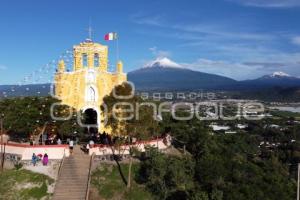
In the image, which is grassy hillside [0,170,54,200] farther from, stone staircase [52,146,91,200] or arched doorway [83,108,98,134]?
arched doorway [83,108,98,134]

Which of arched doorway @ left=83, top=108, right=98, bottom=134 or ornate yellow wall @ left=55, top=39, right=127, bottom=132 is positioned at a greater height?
ornate yellow wall @ left=55, top=39, right=127, bottom=132

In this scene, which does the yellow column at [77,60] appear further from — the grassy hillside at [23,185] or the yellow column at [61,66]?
the grassy hillside at [23,185]

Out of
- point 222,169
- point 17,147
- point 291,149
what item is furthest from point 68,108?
point 291,149

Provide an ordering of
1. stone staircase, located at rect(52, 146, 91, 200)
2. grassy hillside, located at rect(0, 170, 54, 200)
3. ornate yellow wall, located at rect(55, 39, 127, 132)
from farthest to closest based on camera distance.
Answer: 1. ornate yellow wall, located at rect(55, 39, 127, 132)
2. grassy hillside, located at rect(0, 170, 54, 200)
3. stone staircase, located at rect(52, 146, 91, 200)

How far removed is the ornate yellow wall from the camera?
1262 inches

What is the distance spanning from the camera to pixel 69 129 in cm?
2909

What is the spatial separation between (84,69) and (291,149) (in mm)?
50842

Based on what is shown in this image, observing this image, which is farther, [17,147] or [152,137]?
[152,137]

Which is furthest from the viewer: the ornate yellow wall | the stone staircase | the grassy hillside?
the ornate yellow wall

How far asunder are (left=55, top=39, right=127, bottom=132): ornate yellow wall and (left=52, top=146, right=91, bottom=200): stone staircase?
5688mm

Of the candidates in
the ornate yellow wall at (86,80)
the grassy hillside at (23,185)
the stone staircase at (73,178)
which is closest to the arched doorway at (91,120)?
the ornate yellow wall at (86,80)

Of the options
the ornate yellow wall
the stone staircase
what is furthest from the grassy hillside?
the ornate yellow wall

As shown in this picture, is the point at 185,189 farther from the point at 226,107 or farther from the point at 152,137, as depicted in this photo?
the point at 226,107

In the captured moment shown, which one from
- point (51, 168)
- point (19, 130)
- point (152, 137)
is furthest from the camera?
point (152, 137)
